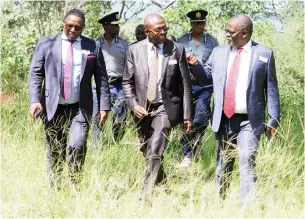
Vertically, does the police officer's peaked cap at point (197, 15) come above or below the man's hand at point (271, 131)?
above

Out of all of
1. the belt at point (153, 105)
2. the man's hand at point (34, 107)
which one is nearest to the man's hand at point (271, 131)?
the belt at point (153, 105)

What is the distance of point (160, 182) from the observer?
676 cm

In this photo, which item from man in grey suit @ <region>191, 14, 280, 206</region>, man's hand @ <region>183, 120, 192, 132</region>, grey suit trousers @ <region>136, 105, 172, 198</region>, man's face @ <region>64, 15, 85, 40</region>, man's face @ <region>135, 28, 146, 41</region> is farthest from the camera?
man's face @ <region>135, 28, 146, 41</region>

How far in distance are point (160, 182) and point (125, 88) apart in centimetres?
104

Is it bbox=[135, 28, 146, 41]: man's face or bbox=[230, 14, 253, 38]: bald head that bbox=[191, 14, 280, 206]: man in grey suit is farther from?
bbox=[135, 28, 146, 41]: man's face

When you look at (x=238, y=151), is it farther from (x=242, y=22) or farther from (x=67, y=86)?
(x=67, y=86)

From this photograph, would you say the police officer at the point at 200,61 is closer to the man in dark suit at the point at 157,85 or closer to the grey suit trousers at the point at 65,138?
the man in dark suit at the point at 157,85

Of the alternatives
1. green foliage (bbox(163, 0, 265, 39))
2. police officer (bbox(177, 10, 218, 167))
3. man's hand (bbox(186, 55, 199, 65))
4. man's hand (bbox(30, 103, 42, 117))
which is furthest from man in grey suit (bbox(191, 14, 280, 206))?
green foliage (bbox(163, 0, 265, 39))

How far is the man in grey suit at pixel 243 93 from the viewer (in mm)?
6035

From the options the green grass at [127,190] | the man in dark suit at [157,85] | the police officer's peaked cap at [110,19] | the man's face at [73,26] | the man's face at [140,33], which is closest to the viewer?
the green grass at [127,190]

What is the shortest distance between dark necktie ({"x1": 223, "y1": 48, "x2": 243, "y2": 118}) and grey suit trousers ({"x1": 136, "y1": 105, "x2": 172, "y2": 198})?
0.73 meters

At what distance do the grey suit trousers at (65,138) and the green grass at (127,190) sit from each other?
138 mm

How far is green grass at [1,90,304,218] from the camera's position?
17.9ft

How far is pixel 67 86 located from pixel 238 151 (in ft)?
6.01
